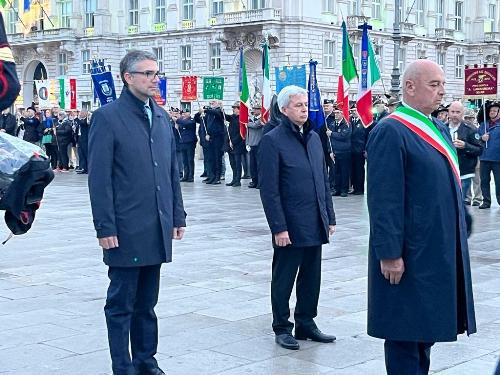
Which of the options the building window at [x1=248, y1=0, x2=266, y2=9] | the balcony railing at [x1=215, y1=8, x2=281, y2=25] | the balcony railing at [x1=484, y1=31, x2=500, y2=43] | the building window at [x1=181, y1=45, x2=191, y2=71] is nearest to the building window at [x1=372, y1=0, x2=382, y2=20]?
the building window at [x1=248, y1=0, x2=266, y2=9]

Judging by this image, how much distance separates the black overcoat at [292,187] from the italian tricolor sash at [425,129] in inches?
67.2

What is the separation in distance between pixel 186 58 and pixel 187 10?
2925mm

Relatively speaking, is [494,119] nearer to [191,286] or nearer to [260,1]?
[191,286]

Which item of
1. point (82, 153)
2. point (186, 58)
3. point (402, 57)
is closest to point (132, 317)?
point (82, 153)

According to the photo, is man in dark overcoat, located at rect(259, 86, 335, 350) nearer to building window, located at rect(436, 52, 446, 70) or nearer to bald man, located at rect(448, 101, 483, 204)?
bald man, located at rect(448, 101, 483, 204)

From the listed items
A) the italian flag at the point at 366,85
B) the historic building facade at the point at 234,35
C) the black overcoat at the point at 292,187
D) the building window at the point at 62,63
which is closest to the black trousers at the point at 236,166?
the italian flag at the point at 366,85

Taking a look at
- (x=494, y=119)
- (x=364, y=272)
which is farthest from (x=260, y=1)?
(x=364, y=272)

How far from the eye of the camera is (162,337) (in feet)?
20.3

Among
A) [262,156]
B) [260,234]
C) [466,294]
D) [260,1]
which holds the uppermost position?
[260,1]

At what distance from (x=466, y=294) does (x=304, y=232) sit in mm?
1790

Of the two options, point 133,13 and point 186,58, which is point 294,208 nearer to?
point 186,58

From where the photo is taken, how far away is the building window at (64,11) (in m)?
56.4

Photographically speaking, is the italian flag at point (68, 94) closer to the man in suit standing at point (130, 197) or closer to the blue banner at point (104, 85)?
the blue banner at point (104, 85)

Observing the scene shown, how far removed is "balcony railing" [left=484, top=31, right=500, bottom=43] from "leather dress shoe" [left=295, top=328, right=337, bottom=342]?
55397 mm
